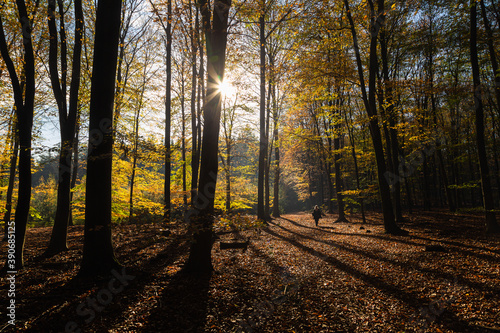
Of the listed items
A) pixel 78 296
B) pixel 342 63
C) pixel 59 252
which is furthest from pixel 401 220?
pixel 59 252

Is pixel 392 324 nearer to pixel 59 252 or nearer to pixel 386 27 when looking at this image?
pixel 59 252

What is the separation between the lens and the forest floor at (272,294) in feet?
12.4

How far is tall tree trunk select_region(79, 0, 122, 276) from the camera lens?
5.05 m

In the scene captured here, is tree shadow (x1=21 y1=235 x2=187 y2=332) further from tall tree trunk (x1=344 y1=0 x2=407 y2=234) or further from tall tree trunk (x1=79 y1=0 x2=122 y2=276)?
tall tree trunk (x1=344 y1=0 x2=407 y2=234)

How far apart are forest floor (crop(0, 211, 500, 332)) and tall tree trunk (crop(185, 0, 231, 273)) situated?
1.43 feet

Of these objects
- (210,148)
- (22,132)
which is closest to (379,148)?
(210,148)

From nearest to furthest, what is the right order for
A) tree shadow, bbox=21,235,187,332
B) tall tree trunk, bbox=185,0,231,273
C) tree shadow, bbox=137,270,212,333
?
1. tree shadow, bbox=21,235,187,332
2. tree shadow, bbox=137,270,212,333
3. tall tree trunk, bbox=185,0,231,273

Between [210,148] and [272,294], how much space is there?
3.58m

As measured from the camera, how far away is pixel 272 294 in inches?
198

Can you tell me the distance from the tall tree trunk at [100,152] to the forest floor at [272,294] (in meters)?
0.53

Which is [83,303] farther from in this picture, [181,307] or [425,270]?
[425,270]

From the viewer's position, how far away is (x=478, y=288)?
4859mm

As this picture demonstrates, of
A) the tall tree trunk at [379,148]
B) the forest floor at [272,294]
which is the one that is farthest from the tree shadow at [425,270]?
the tall tree trunk at [379,148]

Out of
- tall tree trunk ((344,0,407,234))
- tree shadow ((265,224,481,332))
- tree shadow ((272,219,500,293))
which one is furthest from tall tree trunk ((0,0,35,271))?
tall tree trunk ((344,0,407,234))
